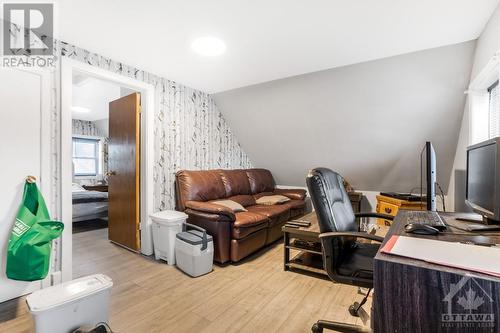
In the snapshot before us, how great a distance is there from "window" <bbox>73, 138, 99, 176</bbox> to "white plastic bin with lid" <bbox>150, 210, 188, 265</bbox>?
486 cm

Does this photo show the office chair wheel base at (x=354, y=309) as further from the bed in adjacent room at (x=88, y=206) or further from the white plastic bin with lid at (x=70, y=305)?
the bed in adjacent room at (x=88, y=206)

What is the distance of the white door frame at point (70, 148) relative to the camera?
2199 millimetres

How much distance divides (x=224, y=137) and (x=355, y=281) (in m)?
3.32

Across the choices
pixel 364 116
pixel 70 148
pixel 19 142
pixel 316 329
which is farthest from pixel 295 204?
pixel 19 142

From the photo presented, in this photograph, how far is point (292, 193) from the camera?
171 inches

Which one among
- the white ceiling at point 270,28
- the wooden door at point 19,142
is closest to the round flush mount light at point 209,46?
the white ceiling at point 270,28

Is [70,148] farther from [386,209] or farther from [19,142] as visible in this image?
[386,209]

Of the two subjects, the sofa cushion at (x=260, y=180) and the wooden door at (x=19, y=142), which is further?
the sofa cushion at (x=260, y=180)

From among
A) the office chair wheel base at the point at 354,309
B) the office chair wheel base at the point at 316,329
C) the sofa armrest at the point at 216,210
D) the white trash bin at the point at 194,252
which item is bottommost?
the office chair wheel base at the point at 354,309

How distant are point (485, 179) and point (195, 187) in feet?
8.87

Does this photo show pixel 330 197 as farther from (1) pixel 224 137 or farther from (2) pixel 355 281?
(1) pixel 224 137

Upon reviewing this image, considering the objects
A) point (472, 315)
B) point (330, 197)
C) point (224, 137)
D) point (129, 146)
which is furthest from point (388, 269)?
point (224, 137)

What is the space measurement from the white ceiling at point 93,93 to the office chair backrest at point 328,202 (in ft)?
9.84

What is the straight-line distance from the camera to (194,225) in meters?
2.78
